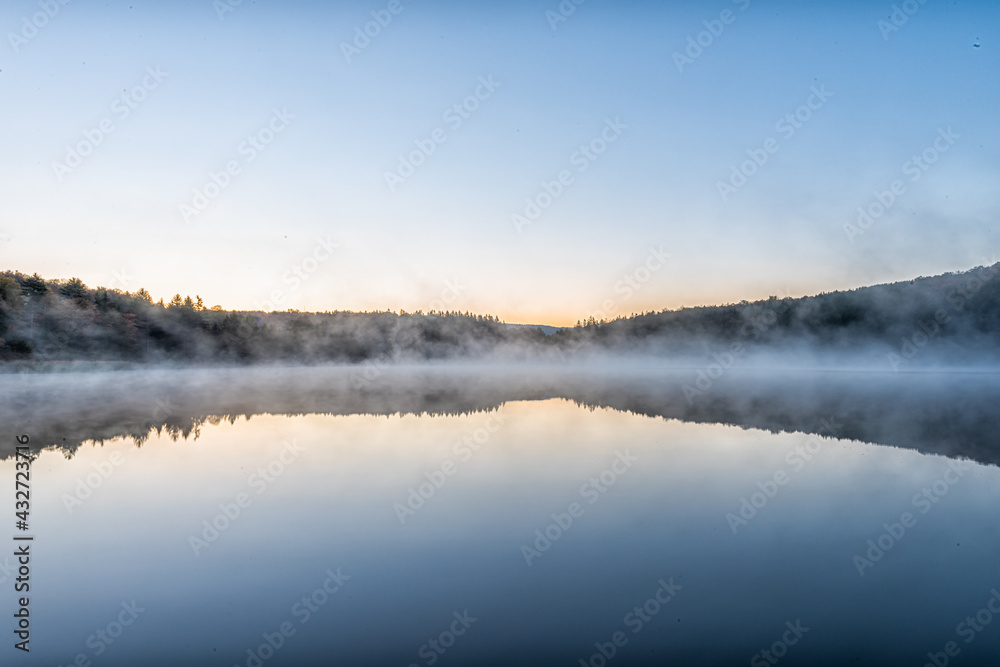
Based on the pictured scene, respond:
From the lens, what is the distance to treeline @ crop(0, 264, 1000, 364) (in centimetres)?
4997

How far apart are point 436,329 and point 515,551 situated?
95.3 meters

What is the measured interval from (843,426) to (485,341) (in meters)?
90.4

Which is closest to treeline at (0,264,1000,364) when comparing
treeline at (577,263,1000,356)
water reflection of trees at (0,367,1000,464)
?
treeline at (577,263,1000,356)

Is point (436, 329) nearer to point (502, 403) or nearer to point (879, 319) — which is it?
point (879, 319)

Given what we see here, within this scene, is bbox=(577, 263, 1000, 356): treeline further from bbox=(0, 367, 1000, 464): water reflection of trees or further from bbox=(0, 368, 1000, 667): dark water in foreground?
bbox=(0, 368, 1000, 667): dark water in foreground

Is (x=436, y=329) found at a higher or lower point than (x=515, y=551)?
higher

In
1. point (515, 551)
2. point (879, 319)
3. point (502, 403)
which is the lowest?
→ point (515, 551)

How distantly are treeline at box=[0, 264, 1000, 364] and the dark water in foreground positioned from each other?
165 feet

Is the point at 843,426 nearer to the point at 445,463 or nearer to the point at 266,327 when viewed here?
the point at 445,463

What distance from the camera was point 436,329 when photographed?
328 ft

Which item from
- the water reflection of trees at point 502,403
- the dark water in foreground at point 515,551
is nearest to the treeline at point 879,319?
the water reflection of trees at point 502,403

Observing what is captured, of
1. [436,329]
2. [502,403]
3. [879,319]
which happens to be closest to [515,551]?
[502,403]

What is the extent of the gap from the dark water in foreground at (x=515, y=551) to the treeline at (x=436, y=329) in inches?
1982

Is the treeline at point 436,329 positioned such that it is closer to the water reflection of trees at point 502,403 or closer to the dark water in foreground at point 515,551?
the water reflection of trees at point 502,403
